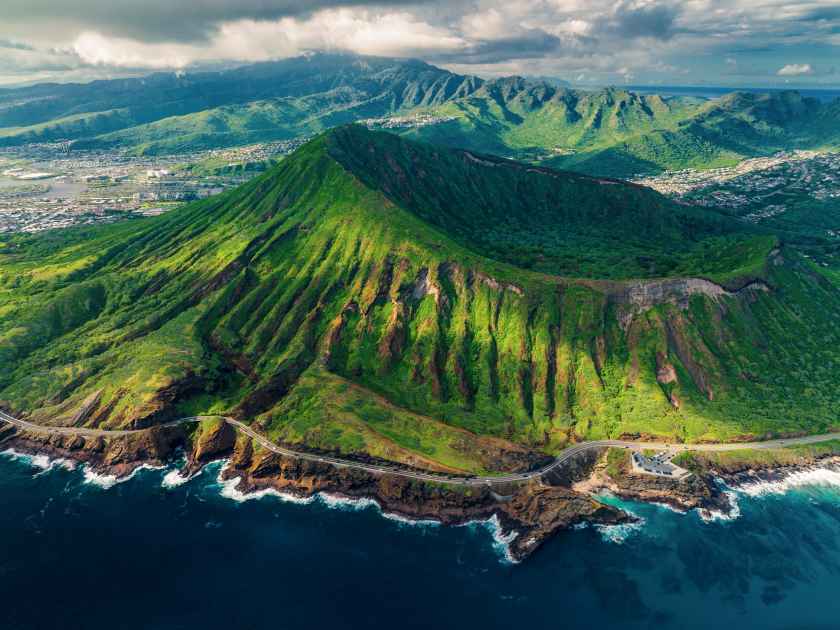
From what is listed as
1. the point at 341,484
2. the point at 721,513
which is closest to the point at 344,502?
the point at 341,484

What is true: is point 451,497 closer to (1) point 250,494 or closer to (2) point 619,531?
(2) point 619,531

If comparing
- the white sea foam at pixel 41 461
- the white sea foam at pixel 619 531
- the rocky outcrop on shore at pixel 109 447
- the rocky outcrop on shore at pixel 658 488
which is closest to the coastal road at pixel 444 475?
the rocky outcrop on shore at pixel 109 447

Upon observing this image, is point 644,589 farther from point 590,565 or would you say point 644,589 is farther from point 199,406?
point 199,406

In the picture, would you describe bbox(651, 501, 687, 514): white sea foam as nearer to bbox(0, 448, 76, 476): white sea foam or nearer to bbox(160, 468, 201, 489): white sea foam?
bbox(160, 468, 201, 489): white sea foam

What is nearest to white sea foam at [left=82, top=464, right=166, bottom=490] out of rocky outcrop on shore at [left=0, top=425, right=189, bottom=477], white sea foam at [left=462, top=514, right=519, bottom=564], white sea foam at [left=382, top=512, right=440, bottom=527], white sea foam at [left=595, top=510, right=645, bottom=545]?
rocky outcrop on shore at [left=0, top=425, right=189, bottom=477]

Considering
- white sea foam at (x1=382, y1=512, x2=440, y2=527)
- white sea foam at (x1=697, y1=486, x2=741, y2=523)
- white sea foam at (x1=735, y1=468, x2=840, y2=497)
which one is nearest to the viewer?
white sea foam at (x1=382, y1=512, x2=440, y2=527)
